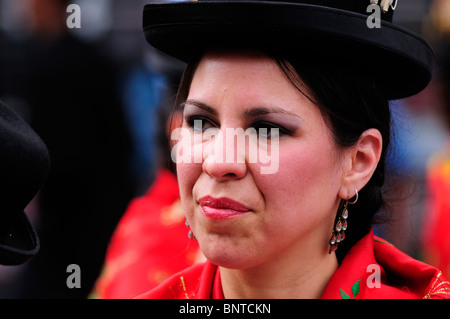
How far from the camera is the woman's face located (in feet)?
6.18

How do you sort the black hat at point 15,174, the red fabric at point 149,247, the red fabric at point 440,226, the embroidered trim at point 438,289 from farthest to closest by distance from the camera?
the red fabric at point 440,226
the red fabric at point 149,247
the embroidered trim at point 438,289
the black hat at point 15,174

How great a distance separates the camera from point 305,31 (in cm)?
183

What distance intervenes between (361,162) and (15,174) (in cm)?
105

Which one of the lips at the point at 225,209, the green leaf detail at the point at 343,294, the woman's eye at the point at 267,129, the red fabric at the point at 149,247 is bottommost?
the red fabric at the point at 149,247

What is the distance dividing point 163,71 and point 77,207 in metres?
1.18

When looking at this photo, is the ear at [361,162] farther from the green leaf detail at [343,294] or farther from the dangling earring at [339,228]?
the green leaf detail at [343,294]

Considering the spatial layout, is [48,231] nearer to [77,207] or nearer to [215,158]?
[77,207]

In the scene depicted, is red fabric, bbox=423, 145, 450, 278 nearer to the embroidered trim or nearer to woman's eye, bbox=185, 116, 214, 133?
the embroidered trim

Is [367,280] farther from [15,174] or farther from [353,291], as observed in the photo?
[15,174]

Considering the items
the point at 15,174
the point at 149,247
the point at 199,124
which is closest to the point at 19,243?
the point at 15,174

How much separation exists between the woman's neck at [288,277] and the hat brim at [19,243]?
0.70m

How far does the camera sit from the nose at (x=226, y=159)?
6.08ft

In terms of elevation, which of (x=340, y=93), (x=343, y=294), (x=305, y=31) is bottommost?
(x=343, y=294)

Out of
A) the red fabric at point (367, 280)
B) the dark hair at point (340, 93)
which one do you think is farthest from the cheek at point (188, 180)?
the red fabric at point (367, 280)
